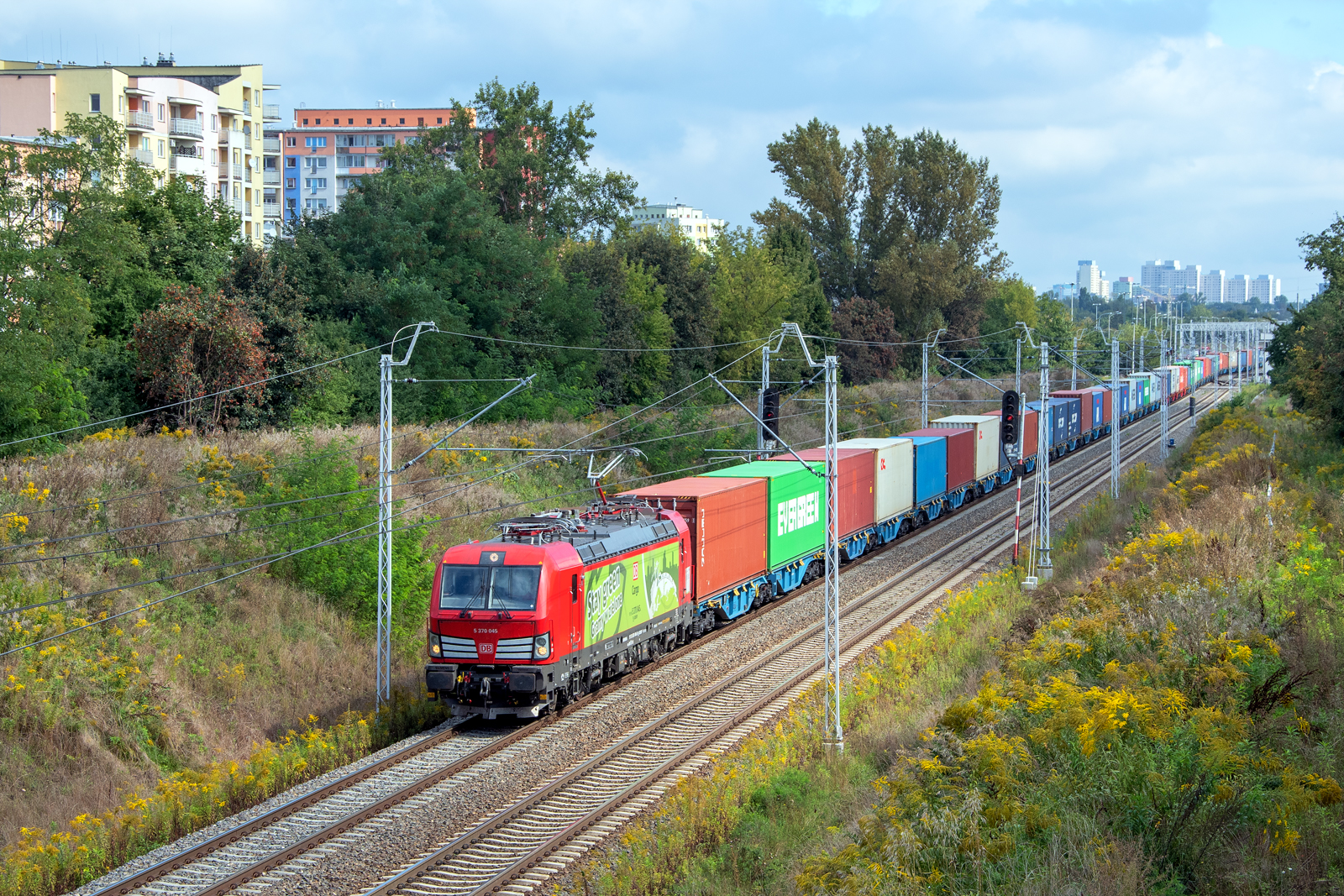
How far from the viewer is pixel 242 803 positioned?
15.0 m

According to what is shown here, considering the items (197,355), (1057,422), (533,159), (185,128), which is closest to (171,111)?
(185,128)

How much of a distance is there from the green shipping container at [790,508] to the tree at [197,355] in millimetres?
12660

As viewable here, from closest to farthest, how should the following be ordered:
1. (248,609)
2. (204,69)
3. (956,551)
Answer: (248,609) → (956,551) → (204,69)

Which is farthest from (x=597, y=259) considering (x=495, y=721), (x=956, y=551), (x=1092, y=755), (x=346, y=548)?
(x=1092, y=755)

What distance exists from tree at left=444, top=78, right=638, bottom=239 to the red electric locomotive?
126 feet

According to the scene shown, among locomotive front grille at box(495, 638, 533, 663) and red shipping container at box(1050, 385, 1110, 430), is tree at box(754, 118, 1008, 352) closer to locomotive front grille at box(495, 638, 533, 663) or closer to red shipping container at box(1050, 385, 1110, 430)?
red shipping container at box(1050, 385, 1110, 430)

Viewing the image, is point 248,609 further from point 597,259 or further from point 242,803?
point 597,259

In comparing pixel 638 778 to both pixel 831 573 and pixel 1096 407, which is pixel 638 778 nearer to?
pixel 831 573

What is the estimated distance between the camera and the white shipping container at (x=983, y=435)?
42.2m

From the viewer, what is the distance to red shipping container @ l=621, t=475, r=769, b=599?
22.2 metres

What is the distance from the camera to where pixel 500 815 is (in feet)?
44.9

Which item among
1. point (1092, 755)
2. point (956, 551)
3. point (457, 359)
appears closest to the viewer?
point (1092, 755)

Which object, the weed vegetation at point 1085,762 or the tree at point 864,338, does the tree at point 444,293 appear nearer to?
the weed vegetation at point 1085,762

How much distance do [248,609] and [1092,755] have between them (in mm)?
16567
